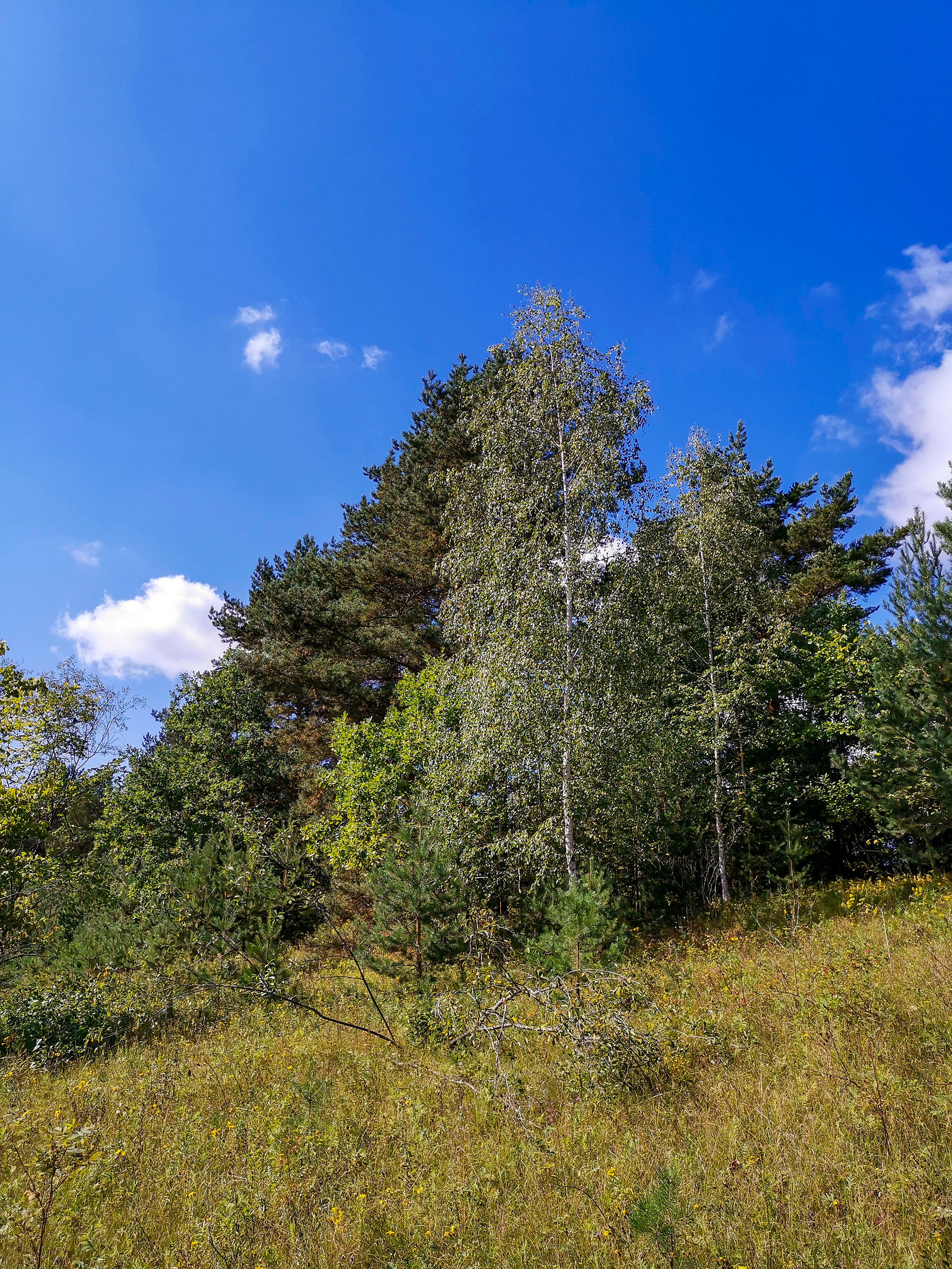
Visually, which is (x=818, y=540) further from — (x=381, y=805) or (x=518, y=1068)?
(x=518, y=1068)

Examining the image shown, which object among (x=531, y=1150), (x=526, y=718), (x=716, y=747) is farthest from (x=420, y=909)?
(x=716, y=747)

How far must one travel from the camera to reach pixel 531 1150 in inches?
162

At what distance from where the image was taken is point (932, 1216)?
10.0ft

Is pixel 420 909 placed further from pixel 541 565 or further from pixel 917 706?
pixel 917 706

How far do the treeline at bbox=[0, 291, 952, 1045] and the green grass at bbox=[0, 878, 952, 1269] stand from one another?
2.98 m

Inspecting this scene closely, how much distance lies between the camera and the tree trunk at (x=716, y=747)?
42.9ft

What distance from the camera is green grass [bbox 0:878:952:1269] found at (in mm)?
3211

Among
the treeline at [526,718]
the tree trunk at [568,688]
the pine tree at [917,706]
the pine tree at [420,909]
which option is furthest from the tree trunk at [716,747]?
the pine tree at [420,909]

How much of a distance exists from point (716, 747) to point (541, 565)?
5.91 metres

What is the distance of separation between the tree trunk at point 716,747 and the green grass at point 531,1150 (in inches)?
246

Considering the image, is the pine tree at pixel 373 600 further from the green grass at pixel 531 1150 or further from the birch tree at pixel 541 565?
the green grass at pixel 531 1150

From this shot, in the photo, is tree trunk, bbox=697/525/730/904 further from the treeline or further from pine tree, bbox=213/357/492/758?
pine tree, bbox=213/357/492/758

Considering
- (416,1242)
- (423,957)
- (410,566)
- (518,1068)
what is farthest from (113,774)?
(416,1242)

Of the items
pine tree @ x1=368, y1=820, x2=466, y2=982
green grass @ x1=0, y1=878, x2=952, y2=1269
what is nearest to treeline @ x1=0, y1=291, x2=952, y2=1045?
pine tree @ x1=368, y1=820, x2=466, y2=982
